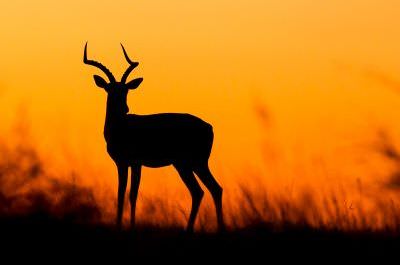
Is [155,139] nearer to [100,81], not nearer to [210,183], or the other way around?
[210,183]

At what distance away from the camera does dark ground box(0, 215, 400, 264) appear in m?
10.4

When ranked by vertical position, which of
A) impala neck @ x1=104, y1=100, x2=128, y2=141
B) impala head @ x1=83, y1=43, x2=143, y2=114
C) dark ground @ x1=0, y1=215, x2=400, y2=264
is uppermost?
impala head @ x1=83, y1=43, x2=143, y2=114

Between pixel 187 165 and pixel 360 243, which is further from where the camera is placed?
pixel 187 165

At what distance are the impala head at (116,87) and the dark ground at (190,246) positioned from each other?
14.5 feet

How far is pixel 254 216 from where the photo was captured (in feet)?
42.5

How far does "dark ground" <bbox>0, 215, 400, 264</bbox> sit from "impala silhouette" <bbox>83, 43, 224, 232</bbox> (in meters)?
3.86

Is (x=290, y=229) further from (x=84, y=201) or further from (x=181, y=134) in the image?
(x=181, y=134)

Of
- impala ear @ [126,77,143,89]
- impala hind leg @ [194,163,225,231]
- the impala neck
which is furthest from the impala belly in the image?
impala ear @ [126,77,143,89]

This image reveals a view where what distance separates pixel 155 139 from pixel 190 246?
6.08m

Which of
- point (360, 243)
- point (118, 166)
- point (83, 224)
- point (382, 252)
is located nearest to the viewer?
point (382, 252)

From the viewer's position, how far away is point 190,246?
11.1 metres

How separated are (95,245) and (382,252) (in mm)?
3263

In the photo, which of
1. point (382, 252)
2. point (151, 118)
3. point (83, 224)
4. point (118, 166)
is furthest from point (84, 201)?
point (382, 252)

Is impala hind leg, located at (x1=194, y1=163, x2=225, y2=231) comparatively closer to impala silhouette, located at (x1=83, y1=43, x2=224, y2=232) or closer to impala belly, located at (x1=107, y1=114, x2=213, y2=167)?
impala silhouette, located at (x1=83, y1=43, x2=224, y2=232)
